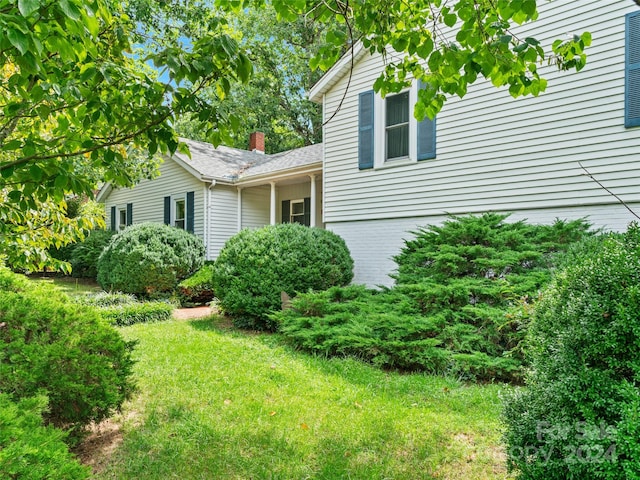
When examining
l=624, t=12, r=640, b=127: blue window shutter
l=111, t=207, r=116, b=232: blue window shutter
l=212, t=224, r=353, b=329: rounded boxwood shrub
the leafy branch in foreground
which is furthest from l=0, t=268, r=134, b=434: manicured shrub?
l=111, t=207, r=116, b=232: blue window shutter

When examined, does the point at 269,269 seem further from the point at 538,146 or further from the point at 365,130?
the point at 538,146

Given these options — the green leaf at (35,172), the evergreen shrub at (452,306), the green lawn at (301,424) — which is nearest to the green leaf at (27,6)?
the green leaf at (35,172)

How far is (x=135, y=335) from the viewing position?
7.07 metres

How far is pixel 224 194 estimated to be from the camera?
A: 46.2 feet

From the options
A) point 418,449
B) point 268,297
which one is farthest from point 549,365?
point 268,297

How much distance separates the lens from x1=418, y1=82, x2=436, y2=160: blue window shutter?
26.8 ft

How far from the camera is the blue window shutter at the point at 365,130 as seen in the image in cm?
910

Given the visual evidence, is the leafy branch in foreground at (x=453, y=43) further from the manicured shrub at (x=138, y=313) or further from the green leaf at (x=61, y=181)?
the manicured shrub at (x=138, y=313)

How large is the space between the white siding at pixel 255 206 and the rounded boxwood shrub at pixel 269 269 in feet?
21.1

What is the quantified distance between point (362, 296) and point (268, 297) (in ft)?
5.99

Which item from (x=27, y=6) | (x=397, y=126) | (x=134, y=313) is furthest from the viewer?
(x=397, y=126)

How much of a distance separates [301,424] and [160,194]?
46.5 feet

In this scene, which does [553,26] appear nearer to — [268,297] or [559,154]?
[559,154]

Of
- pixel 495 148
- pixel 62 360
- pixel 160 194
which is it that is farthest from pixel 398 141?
pixel 160 194
